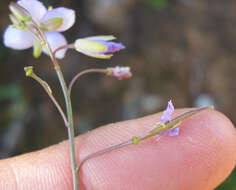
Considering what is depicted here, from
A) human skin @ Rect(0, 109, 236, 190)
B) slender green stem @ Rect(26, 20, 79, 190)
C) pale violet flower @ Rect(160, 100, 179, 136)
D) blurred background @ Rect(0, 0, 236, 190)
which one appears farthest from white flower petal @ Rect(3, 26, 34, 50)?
blurred background @ Rect(0, 0, 236, 190)

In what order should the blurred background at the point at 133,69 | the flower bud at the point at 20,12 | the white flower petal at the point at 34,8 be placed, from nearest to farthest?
the flower bud at the point at 20,12
the white flower petal at the point at 34,8
the blurred background at the point at 133,69

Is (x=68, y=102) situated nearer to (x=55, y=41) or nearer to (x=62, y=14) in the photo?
(x=55, y=41)

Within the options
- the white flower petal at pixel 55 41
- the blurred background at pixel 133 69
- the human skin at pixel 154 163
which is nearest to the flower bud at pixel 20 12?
the white flower petal at pixel 55 41

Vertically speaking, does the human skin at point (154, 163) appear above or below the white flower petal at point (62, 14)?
below

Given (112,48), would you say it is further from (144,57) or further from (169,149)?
(144,57)

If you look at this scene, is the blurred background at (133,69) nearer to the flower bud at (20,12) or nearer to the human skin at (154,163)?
the human skin at (154,163)

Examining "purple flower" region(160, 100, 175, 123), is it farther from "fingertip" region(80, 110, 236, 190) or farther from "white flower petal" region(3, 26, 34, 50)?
"white flower petal" region(3, 26, 34, 50)
